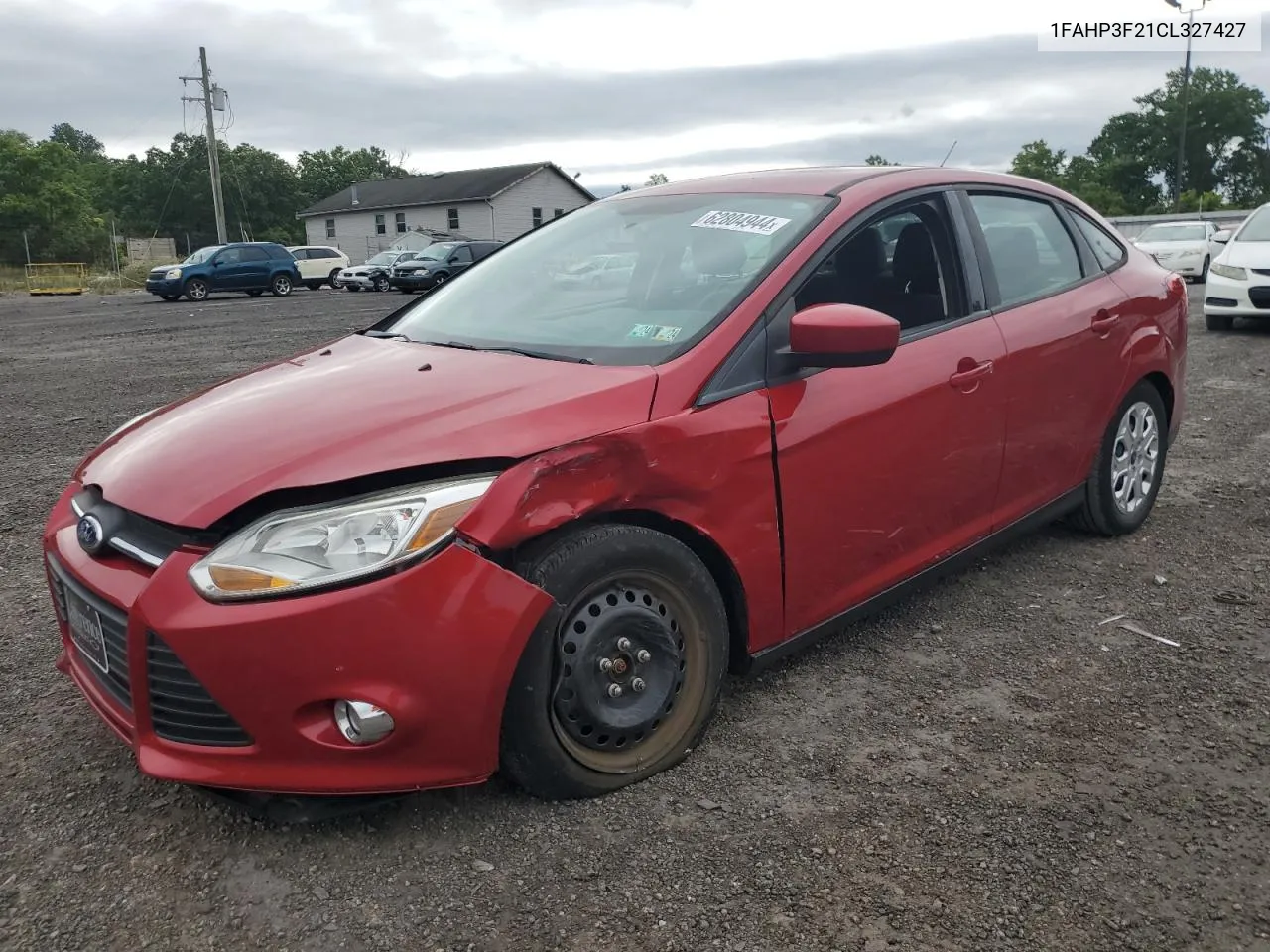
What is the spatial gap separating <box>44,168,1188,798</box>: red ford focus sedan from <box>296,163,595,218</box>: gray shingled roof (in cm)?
5375

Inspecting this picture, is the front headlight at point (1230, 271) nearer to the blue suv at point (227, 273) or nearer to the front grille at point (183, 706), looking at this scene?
the front grille at point (183, 706)

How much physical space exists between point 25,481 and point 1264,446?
288 inches

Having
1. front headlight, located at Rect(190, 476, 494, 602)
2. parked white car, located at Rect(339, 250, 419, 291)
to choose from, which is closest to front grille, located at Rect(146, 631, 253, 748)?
front headlight, located at Rect(190, 476, 494, 602)

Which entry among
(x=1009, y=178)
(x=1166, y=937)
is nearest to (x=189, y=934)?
(x=1166, y=937)

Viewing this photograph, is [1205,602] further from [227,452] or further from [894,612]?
[227,452]

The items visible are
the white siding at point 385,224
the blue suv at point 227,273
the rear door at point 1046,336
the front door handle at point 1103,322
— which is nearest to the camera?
the rear door at point 1046,336

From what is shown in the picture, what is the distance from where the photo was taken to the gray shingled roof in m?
56.5

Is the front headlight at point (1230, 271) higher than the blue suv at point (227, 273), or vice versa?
the blue suv at point (227, 273)

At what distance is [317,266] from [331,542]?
3449cm

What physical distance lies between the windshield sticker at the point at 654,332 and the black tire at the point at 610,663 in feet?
1.93

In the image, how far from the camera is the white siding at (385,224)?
56.1 metres

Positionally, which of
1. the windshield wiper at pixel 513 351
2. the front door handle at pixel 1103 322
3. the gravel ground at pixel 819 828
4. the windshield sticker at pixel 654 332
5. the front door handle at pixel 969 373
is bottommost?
the gravel ground at pixel 819 828

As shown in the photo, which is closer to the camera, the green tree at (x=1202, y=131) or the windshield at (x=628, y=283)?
the windshield at (x=628, y=283)

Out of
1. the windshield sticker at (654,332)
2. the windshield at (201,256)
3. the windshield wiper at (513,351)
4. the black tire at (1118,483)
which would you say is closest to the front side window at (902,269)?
the windshield sticker at (654,332)
